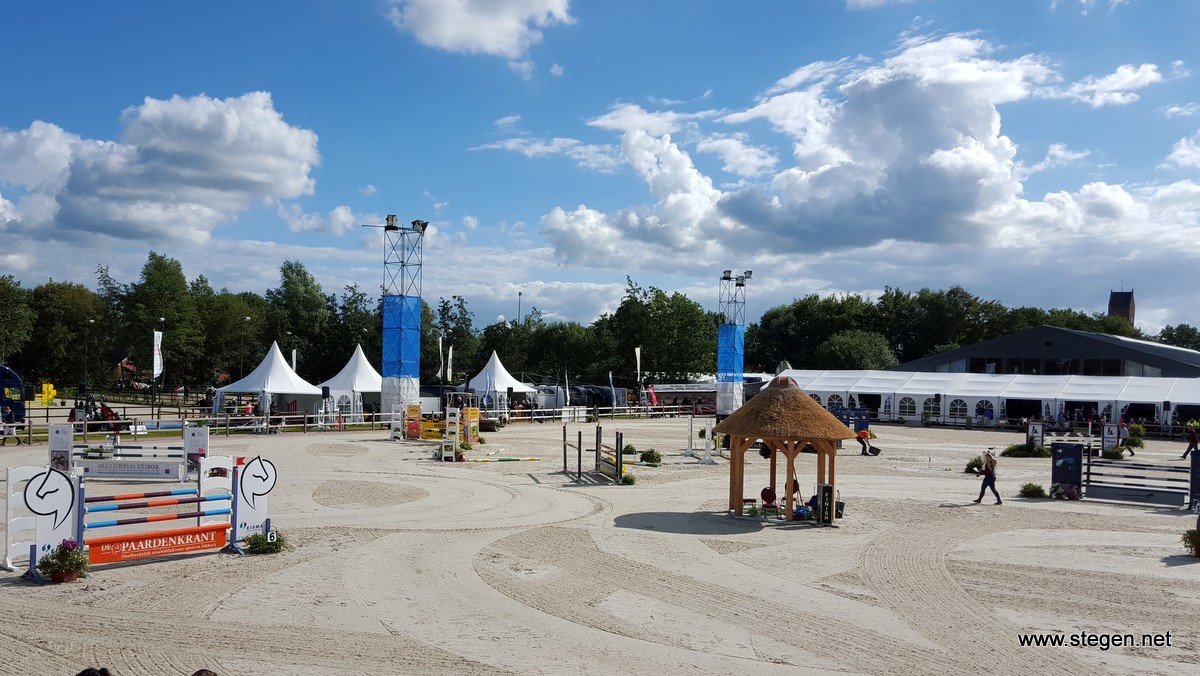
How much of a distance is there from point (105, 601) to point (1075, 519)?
59.2 feet

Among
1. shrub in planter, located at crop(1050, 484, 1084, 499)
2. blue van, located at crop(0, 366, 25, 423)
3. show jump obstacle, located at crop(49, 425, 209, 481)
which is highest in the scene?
blue van, located at crop(0, 366, 25, 423)

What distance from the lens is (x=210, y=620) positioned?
9281 millimetres

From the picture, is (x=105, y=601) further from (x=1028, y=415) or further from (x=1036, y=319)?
(x=1036, y=319)

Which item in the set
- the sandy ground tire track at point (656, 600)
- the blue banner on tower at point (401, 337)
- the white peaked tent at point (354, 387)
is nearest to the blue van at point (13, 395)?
the white peaked tent at point (354, 387)

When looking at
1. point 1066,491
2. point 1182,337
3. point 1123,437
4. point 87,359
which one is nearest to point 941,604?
point 1066,491

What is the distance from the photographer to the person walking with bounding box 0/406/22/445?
2806 centimetres

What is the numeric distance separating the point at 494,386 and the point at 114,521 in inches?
1351

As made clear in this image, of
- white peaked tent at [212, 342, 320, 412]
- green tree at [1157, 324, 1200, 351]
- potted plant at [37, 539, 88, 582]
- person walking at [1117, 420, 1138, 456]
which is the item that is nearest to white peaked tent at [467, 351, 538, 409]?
white peaked tent at [212, 342, 320, 412]

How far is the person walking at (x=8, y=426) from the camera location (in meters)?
28.1

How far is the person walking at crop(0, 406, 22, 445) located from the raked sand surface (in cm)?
1261

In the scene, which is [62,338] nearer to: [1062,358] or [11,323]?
[11,323]

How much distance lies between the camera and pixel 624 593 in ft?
35.3

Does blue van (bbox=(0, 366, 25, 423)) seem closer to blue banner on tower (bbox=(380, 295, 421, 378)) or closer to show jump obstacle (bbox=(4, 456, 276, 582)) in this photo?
blue banner on tower (bbox=(380, 295, 421, 378))

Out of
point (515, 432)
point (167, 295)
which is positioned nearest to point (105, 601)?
point (515, 432)
